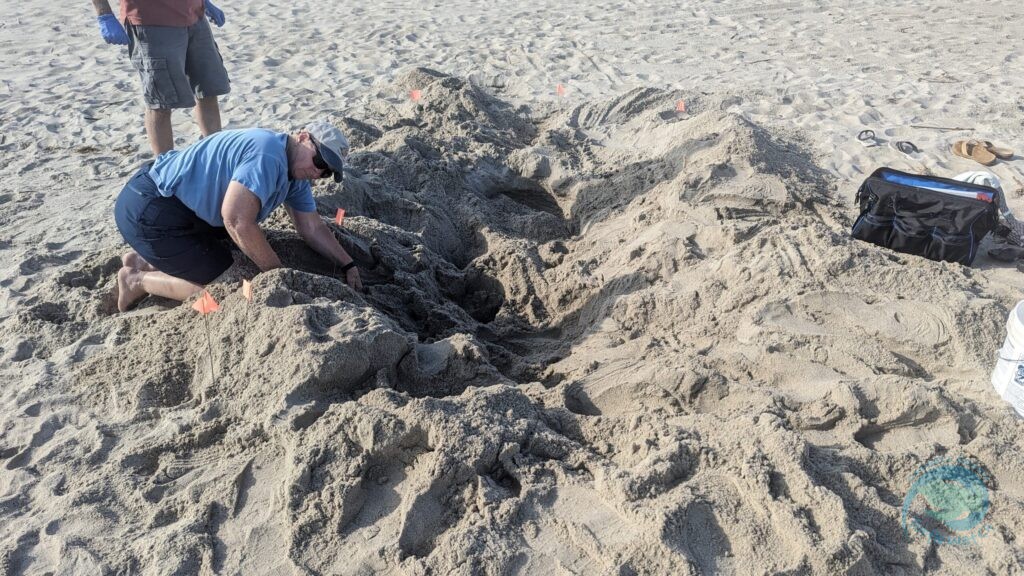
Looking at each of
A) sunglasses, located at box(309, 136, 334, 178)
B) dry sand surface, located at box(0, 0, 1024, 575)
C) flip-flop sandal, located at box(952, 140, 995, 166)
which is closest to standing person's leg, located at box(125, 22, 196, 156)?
dry sand surface, located at box(0, 0, 1024, 575)

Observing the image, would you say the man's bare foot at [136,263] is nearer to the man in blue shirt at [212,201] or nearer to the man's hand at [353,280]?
the man in blue shirt at [212,201]

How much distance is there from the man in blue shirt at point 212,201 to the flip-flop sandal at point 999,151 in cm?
466

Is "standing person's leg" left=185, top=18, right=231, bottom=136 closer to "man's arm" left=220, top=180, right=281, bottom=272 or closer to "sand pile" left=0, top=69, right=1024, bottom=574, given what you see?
"sand pile" left=0, top=69, right=1024, bottom=574

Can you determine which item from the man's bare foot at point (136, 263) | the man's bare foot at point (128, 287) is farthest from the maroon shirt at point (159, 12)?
the man's bare foot at point (128, 287)

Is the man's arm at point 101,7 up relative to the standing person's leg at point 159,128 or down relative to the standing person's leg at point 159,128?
up

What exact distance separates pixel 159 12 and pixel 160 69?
1.07 ft

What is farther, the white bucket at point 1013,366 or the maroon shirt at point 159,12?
the maroon shirt at point 159,12

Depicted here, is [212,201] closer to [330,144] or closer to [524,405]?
[330,144]

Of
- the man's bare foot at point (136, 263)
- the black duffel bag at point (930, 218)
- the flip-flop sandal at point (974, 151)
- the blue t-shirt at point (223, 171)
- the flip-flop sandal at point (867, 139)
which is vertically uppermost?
the blue t-shirt at point (223, 171)

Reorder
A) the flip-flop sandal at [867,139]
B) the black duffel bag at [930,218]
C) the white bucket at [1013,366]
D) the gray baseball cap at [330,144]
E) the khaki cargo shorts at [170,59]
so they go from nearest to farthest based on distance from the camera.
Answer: the white bucket at [1013,366] → the gray baseball cap at [330,144] → the black duffel bag at [930,218] → the khaki cargo shorts at [170,59] → the flip-flop sandal at [867,139]

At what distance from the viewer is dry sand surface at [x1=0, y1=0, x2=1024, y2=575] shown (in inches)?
82.4

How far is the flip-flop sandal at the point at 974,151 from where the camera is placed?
4.95 m

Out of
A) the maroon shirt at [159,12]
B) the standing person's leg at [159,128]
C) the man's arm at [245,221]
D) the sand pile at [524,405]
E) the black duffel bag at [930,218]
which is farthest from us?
the standing person's leg at [159,128]

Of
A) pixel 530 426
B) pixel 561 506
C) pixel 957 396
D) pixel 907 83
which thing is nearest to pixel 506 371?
pixel 530 426
